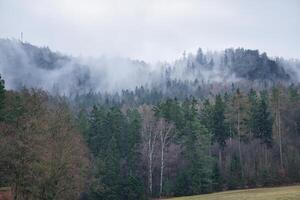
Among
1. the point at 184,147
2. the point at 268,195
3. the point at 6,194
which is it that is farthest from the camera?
the point at 184,147

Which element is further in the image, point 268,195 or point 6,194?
point 268,195

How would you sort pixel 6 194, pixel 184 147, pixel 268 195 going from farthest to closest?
pixel 184 147 < pixel 268 195 < pixel 6 194

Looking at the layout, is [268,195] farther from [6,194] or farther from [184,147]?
[184,147]

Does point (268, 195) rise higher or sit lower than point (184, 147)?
lower

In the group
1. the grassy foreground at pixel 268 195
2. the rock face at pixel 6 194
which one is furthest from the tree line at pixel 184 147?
the grassy foreground at pixel 268 195

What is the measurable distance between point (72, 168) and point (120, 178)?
22967mm

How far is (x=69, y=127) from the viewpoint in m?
42.8

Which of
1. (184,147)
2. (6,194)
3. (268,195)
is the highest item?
(184,147)

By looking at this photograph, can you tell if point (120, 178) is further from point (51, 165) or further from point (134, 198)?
point (51, 165)

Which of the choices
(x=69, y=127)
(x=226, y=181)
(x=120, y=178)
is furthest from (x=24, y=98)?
(x=226, y=181)

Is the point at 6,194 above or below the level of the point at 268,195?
above

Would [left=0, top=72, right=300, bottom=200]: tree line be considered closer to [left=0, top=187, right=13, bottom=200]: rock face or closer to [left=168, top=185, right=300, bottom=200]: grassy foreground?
[left=0, top=187, right=13, bottom=200]: rock face

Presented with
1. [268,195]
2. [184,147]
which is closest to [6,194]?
[268,195]

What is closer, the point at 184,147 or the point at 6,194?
the point at 6,194
